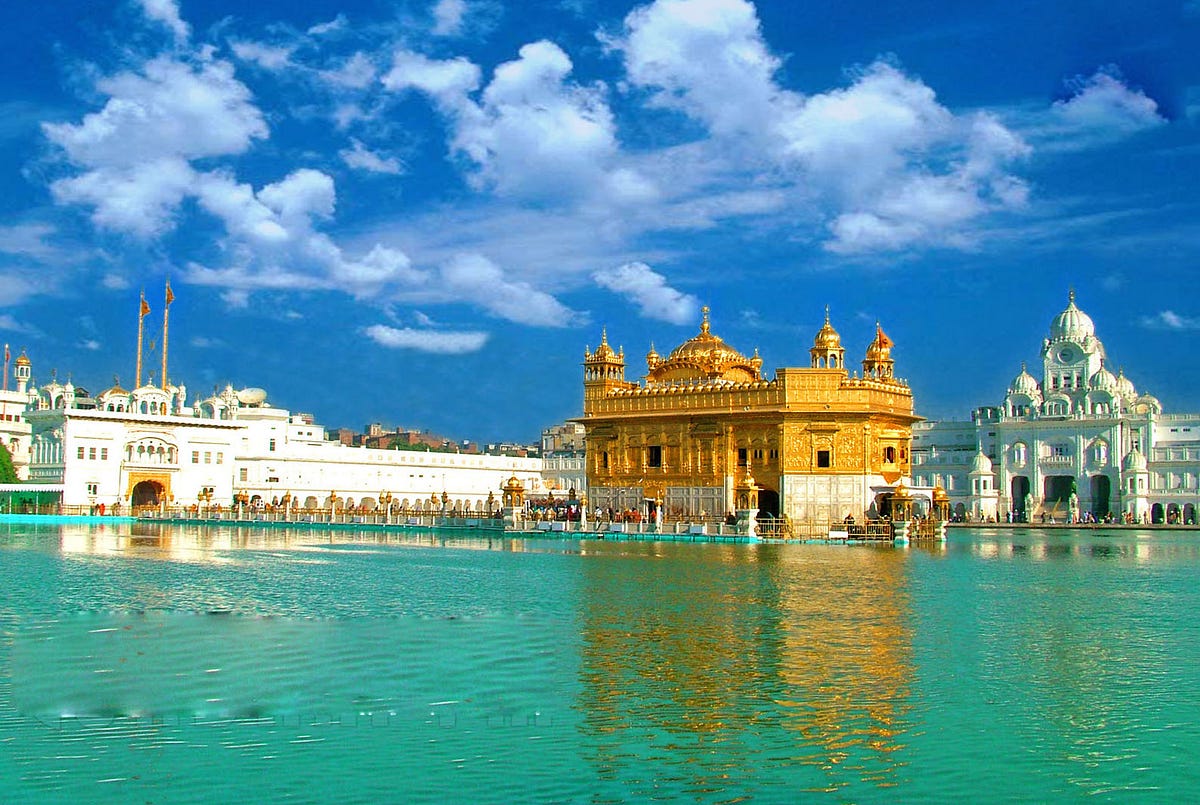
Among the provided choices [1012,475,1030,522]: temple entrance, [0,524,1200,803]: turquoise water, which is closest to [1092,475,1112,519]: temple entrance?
[1012,475,1030,522]: temple entrance

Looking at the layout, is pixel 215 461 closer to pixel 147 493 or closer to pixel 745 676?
pixel 147 493

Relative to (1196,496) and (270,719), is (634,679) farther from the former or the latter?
(1196,496)

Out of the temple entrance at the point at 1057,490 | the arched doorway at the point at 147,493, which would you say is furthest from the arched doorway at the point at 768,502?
the temple entrance at the point at 1057,490

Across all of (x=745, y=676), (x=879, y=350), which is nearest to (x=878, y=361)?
(x=879, y=350)

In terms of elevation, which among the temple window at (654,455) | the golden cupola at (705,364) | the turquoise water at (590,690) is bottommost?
the turquoise water at (590,690)

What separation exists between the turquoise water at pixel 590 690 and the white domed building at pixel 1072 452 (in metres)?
64.6

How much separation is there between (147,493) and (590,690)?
203 feet

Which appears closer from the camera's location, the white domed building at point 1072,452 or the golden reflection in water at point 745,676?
the golden reflection in water at point 745,676

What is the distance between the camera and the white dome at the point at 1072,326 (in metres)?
96.1

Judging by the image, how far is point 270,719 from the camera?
12.1 metres

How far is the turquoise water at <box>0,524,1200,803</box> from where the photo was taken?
10.3 m

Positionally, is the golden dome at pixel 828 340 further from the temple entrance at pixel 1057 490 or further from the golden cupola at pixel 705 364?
the temple entrance at pixel 1057 490

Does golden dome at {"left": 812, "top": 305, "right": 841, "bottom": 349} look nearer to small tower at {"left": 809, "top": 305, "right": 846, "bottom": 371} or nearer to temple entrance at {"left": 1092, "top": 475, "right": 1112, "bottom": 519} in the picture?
small tower at {"left": 809, "top": 305, "right": 846, "bottom": 371}

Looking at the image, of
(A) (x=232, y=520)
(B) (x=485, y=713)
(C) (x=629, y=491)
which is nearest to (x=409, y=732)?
(B) (x=485, y=713)
